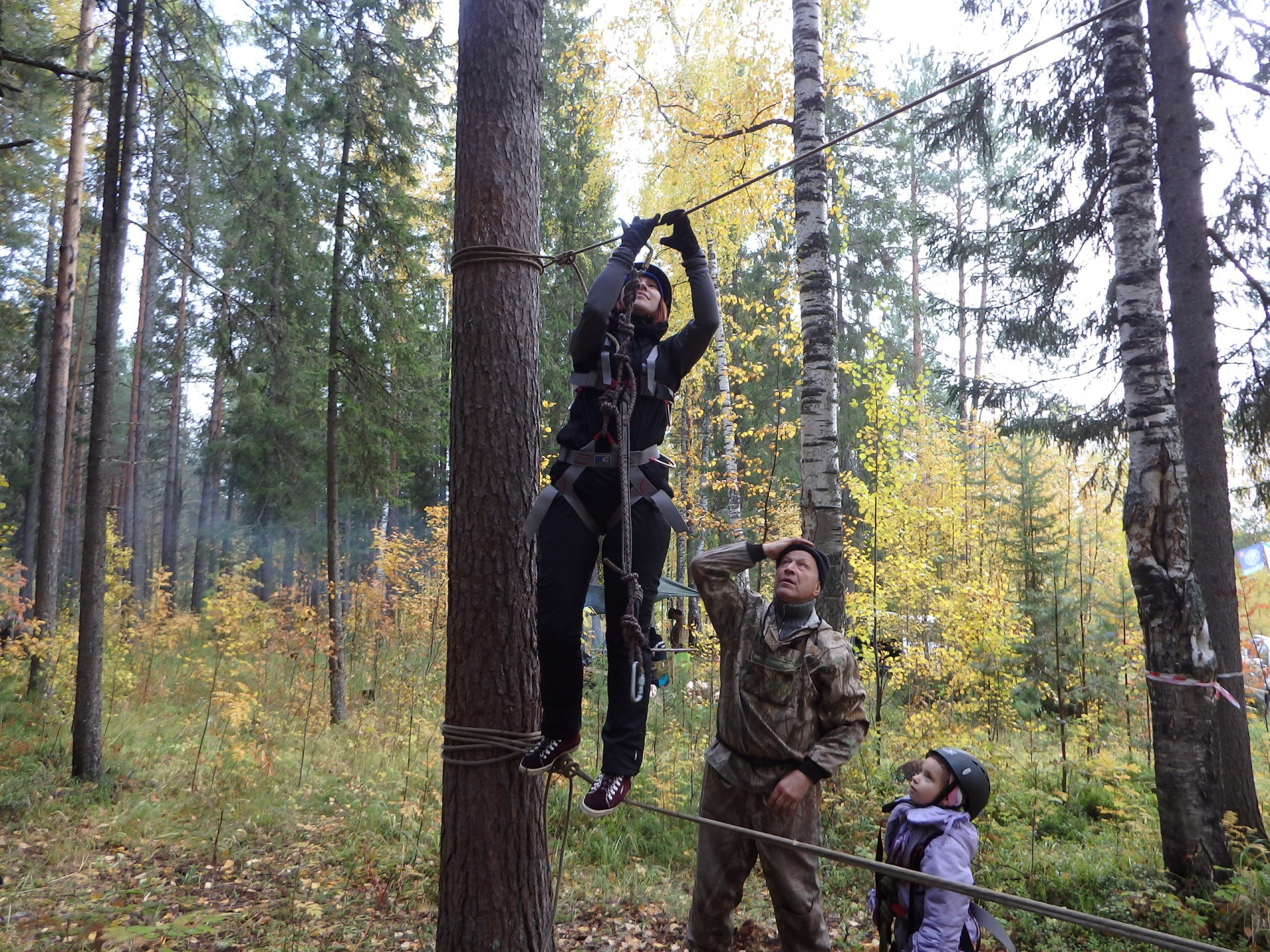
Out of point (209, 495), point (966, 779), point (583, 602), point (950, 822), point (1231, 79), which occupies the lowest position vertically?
point (950, 822)

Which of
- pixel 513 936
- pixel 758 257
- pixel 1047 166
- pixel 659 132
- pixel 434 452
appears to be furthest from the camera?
pixel 758 257

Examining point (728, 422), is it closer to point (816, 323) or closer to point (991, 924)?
point (816, 323)

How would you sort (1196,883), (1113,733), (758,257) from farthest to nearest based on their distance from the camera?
(758,257) → (1113,733) → (1196,883)

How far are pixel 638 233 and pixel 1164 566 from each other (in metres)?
4.46

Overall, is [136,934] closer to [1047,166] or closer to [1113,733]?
[1047,166]

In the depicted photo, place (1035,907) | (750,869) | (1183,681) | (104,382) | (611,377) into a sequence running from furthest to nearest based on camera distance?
(104,382), (1183,681), (750,869), (611,377), (1035,907)

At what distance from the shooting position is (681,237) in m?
3.05

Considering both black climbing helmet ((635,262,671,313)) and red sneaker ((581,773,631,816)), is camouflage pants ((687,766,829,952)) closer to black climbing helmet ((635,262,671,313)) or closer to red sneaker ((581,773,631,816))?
red sneaker ((581,773,631,816))

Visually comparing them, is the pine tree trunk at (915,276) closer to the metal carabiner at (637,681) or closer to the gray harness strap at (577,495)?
the gray harness strap at (577,495)

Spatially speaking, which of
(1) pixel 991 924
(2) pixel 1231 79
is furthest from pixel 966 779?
(2) pixel 1231 79

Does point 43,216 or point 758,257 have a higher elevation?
point 43,216

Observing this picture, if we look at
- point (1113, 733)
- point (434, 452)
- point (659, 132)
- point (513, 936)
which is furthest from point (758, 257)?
point (513, 936)

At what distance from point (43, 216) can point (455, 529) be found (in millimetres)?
19654

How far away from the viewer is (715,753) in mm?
3332
